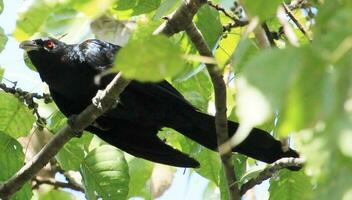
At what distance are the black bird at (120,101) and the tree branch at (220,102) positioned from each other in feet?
3.24

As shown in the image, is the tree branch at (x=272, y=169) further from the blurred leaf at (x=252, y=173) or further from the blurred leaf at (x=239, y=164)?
the blurred leaf at (x=239, y=164)

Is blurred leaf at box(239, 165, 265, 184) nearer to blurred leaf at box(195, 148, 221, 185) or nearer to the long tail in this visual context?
the long tail

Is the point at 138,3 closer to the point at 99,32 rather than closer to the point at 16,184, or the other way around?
the point at 99,32

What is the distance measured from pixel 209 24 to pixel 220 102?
318 mm

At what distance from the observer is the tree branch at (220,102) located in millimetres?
2551

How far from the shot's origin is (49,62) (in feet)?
14.6

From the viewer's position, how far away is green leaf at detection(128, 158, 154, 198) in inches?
148

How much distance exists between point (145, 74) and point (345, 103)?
28 centimetres

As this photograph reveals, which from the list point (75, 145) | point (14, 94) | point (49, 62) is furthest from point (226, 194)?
point (49, 62)

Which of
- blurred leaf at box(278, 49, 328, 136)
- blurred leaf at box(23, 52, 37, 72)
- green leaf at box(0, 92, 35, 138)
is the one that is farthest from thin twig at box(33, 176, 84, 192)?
blurred leaf at box(278, 49, 328, 136)

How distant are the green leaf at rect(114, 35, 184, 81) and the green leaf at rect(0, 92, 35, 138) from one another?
8.27 feet

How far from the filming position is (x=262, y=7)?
93cm

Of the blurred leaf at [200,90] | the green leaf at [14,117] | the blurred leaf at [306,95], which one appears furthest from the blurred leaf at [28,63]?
the blurred leaf at [306,95]

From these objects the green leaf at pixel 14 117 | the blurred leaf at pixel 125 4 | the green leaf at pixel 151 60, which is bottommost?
the green leaf at pixel 14 117
